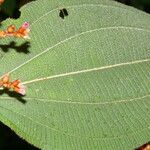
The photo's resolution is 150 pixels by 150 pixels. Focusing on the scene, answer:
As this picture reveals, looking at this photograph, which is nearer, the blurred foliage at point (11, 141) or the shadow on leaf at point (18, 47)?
the shadow on leaf at point (18, 47)

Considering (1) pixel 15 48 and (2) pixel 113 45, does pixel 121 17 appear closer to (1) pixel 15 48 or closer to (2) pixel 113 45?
(2) pixel 113 45

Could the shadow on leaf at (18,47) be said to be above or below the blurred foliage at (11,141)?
below

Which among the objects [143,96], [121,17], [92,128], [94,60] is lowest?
[92,128]

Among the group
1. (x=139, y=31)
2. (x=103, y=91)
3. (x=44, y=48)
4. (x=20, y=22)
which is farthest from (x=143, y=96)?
(x=20, y=22)

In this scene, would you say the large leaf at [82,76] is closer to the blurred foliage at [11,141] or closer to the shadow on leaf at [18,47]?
the shadow on leaf at [18,47]

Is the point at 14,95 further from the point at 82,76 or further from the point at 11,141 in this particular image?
the point at 11,141

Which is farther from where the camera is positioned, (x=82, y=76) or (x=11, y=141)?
(x=11, y=141)

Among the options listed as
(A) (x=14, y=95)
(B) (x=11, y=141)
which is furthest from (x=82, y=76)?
(B) (x=11, y=141)

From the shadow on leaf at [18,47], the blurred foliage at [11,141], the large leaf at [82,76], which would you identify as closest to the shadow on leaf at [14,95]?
the large leaf at [82,76]

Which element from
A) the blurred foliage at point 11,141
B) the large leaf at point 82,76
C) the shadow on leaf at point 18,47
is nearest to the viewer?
the large leaf at point 82,76
